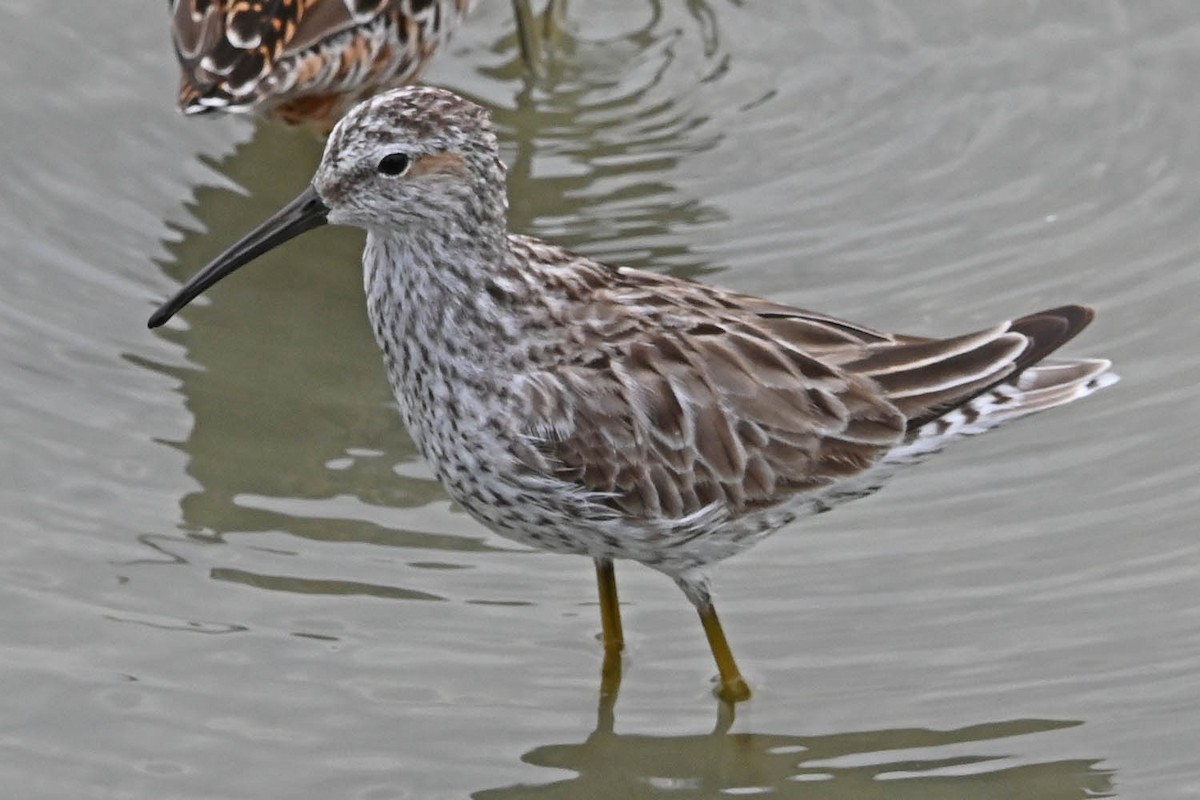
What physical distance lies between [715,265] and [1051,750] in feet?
9.43

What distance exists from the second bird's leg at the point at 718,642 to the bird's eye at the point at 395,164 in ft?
4.88

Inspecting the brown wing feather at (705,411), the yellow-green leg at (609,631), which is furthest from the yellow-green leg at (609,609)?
the brown wing feather at (705,411)

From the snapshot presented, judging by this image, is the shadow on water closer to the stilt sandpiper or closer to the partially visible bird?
the stilt sandpiper

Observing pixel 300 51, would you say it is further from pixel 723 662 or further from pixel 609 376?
pixel 723 662

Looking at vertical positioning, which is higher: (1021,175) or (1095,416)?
(1021,175)

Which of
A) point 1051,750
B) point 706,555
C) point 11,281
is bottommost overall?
point 1051,750

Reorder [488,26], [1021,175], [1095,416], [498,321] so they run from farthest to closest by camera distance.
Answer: [488,26], [1021,175], [1095,416], [498,321]

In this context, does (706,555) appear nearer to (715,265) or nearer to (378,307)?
(378,307)

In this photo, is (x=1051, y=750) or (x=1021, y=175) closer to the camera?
(x=1051, y=750)

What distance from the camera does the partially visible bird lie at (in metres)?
8.29

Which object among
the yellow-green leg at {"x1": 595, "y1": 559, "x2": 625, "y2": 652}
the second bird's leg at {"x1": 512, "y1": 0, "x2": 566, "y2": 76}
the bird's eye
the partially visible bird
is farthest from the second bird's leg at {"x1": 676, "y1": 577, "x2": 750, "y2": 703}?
the second bird's leg at {"x1": 512, "y1": 0, "x2": 566, "y2": 76}

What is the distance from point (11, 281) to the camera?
26.8ft

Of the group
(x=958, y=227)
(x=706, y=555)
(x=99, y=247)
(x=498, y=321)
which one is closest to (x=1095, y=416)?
(x=958, y=227)

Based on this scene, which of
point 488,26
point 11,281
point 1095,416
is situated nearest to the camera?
point 1095,416
